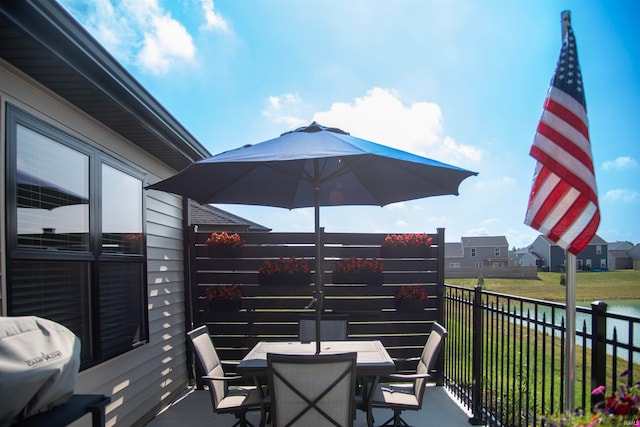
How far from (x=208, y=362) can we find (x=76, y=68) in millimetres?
2244

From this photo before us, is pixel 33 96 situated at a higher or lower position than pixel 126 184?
higher

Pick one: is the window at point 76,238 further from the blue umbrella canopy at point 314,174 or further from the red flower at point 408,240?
the red flower at point 408,240

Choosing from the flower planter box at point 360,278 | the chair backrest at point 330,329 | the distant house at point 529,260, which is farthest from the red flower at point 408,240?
the distant house at point 529,260

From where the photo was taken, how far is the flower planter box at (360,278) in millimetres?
4555

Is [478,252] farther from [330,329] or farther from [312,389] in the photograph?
[312,389]

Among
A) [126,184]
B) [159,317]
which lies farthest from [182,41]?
[159,317]

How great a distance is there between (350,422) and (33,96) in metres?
2.73

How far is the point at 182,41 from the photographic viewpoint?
4.84 metres

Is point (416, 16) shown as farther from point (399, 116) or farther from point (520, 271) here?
point (520, 271)

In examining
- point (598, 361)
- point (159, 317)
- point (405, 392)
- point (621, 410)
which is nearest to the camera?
point (621, 410)

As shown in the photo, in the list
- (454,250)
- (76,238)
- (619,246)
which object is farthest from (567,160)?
(454,250)

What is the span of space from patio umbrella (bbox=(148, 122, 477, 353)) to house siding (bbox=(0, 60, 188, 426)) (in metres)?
0.72

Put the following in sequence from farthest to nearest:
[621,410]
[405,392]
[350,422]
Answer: [405,392]
[350,422]
[621,410]

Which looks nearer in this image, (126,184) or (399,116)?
(126,184)
